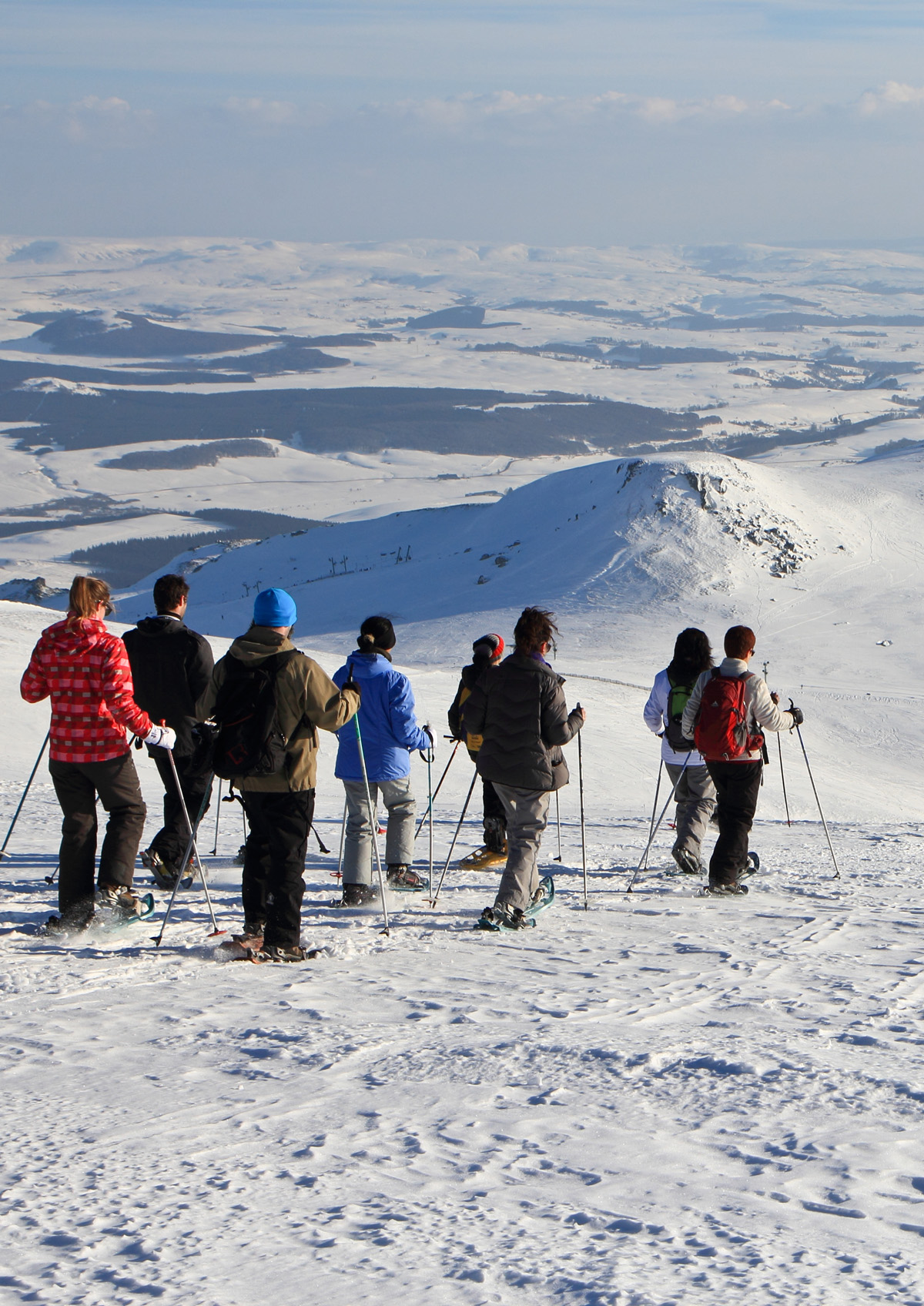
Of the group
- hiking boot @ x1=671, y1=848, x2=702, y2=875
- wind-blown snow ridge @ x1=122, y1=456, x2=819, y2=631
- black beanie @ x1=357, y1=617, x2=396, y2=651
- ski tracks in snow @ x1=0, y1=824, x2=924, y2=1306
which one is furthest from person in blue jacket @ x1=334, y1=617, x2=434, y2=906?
wind-blown snow ridge @ x1=122, y1=456, x2=819, y2=631

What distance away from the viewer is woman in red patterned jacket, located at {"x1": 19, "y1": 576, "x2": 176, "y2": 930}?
5750 mm

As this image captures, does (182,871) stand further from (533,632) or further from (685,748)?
(685,748)

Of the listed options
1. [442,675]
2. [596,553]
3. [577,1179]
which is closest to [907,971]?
[577,1179]

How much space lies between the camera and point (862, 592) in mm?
46031

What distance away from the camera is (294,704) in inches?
219

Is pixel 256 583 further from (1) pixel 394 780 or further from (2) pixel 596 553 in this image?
(1) pixel 394 780

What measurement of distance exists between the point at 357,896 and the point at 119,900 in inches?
59.8

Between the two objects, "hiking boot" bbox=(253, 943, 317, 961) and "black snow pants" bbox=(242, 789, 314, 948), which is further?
"hiking boot" bbox=(253, 943, 317, 961)

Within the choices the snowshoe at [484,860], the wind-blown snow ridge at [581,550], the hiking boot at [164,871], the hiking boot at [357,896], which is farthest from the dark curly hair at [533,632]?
the wind-blown snow ridge at [581,550]

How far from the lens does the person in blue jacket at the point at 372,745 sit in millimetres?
7051

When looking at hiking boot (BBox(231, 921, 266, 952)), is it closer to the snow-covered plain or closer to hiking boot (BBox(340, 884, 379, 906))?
the snow-covered plain

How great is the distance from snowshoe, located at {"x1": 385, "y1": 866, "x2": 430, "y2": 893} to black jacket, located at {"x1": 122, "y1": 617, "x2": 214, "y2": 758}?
165cm

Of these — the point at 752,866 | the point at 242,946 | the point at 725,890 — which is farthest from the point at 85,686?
the point at 752,866

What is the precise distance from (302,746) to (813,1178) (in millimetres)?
2950
